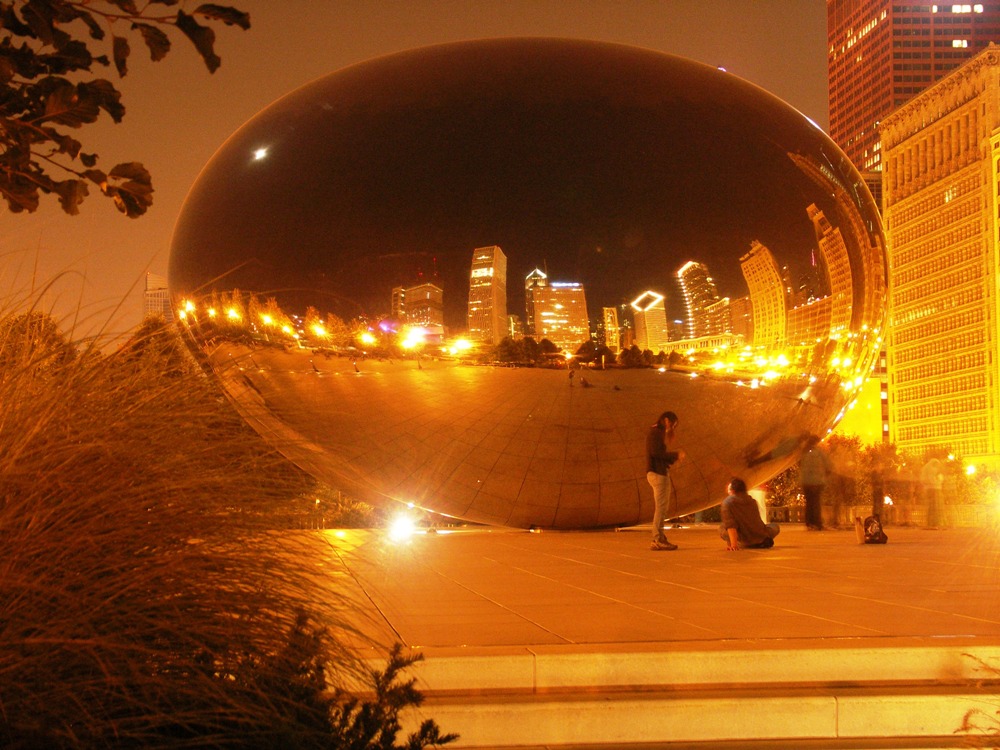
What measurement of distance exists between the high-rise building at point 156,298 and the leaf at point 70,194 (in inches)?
75.3

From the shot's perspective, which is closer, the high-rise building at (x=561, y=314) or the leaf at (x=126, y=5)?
the leaf at (x=126, y=5)

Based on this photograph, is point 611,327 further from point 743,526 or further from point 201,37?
point 201,37

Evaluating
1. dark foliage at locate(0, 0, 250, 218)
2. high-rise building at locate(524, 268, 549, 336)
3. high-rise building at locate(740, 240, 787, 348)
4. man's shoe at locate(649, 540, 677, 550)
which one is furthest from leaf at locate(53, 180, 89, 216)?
man's shoe at locate(649, 540, 677, 550)

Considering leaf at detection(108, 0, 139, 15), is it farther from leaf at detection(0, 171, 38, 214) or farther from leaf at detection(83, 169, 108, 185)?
leaf at detection(0, 171, 38, 214)

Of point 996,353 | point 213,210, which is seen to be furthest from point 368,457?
point 996,353

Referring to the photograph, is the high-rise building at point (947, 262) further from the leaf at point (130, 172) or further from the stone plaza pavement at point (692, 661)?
the leaf at point (130, 172)

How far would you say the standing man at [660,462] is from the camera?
329 inches

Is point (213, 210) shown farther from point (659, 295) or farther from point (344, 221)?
point (659, 295)

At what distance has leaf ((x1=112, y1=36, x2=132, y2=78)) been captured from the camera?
3186mm

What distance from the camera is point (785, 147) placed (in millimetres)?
8664

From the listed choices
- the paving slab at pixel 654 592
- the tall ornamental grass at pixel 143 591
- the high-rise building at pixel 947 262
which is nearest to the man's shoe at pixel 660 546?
the paving slab at pixel 654 592

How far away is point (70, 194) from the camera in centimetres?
336

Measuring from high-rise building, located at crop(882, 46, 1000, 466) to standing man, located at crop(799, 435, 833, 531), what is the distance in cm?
10151

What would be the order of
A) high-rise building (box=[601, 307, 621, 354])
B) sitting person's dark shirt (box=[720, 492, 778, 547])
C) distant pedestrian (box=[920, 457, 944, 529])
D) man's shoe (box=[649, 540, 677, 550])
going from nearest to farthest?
high-rise building (box=[601, 307, 621, 354]) < man's shoe (box=[649, 540, 677, 550]) < sitting person's dark shirt (box=[720, 492, 778, 547]) < distant pedestrian (box=[920, 457, 944, 529])
